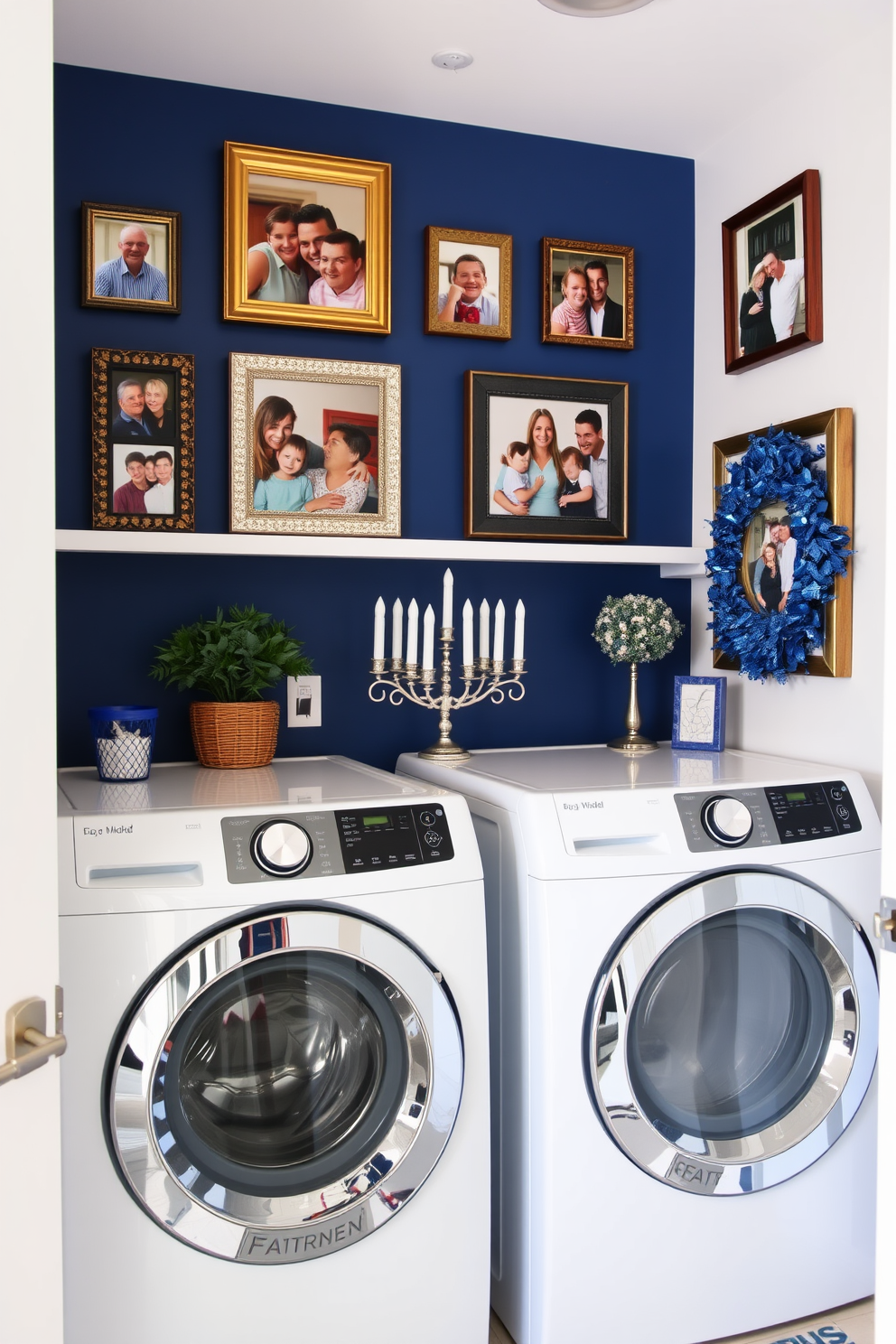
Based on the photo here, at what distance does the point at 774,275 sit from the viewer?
2455 mm

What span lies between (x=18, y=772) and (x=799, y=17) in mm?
2082

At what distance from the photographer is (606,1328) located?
1895mm

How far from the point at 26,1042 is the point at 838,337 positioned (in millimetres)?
2052

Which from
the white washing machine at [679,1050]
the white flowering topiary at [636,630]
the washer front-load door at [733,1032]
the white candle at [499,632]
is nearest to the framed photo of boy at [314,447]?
the white candle at [499,632]

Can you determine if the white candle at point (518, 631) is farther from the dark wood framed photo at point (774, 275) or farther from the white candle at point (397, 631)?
the dark wood framed photo at point (774, 275)

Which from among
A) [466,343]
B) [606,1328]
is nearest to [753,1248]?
[606,1328]

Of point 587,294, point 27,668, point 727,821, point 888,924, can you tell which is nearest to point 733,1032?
point 727,821

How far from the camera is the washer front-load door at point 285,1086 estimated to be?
5.29 feet

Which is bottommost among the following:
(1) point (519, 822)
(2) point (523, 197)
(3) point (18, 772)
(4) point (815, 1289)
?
(4) point (815, 1289)

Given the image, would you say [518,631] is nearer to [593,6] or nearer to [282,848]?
[282,848]

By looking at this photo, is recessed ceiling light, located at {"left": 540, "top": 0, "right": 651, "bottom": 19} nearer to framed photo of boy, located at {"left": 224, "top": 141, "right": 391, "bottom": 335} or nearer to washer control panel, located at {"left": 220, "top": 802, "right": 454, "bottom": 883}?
framed photo of boy, located at {"left": 224, "top": 141, "right": 391, "bottom": 335}

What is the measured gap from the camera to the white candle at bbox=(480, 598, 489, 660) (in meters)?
2.42

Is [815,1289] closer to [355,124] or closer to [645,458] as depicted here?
[645,458]

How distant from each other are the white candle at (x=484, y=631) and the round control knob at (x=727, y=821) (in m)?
0.65
